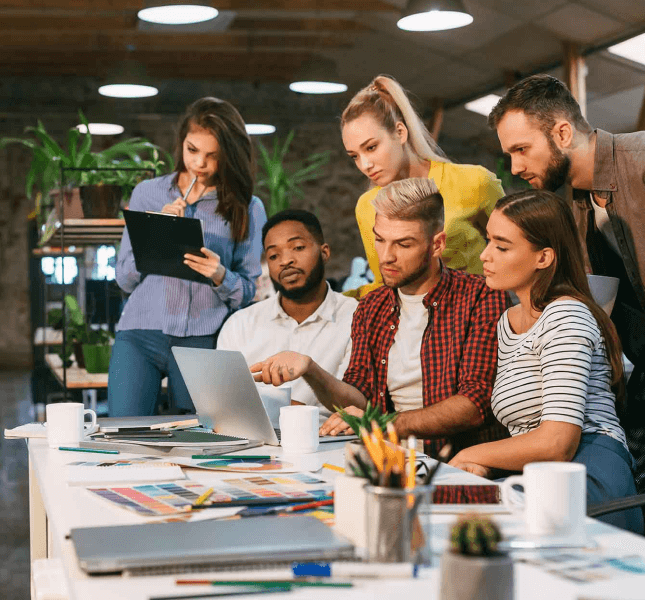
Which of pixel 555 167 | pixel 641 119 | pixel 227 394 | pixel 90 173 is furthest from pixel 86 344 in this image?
pixel 641 119

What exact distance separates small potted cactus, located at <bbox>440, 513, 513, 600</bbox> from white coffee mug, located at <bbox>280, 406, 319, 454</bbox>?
0.88 metres

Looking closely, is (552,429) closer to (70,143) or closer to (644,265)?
(644,265)

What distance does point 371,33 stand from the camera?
28.0 feet

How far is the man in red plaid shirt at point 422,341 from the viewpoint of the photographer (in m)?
2.07

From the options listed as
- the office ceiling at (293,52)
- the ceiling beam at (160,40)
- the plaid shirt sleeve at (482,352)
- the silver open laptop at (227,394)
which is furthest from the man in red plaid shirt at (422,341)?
the ceiling beam at (160,40)

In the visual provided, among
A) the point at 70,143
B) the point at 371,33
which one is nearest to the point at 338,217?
the point at 371,33

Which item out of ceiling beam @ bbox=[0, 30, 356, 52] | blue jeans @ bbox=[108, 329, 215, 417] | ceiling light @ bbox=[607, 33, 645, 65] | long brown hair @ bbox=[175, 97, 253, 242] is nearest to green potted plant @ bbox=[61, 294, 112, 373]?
blue jeans @ bbox=[108, 329, 215, 417]

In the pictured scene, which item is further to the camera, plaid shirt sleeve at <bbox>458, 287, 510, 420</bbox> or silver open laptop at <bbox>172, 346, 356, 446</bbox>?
plaid shirt sleeve at <bbox>458, 287, 510, 420</bbox>

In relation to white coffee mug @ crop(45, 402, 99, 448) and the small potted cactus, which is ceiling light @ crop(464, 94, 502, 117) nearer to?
white coffee mug @ crop(45, 402, 99, 448)

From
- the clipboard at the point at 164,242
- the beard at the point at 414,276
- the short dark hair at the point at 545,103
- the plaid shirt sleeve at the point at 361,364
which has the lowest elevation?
the plaid shirt sleeve at the point at 361,364

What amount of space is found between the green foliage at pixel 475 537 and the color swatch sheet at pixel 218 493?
459mm

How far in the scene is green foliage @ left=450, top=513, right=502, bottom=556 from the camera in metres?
0.88

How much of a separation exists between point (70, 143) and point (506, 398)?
283 centimetres

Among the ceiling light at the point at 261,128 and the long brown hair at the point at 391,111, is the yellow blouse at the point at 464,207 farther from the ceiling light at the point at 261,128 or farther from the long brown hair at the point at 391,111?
the ceiling light at the point at 261,128
